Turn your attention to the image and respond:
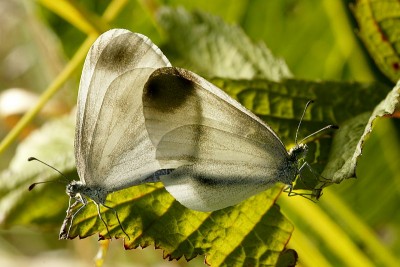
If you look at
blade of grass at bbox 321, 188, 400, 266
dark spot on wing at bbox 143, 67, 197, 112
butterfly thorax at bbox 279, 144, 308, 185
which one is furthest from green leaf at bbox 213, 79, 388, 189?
blade of grass at bbox 321, 188, 400, 266

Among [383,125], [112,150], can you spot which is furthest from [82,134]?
[383,125]

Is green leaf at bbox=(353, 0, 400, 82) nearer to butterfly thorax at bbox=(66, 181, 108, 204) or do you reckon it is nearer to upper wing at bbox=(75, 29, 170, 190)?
upper wing at bbox=(75, 29, 170, 190)

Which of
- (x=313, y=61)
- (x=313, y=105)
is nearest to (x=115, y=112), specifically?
(x=313, y=105)

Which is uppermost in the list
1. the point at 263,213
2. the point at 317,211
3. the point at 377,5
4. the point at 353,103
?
the point at 377,5

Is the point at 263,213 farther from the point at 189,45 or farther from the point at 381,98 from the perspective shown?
the point at 189,45

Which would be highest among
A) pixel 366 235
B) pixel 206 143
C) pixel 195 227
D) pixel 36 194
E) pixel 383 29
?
pixel 383 29

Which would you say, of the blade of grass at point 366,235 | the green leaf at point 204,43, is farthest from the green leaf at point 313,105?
the blade of grass at point 366,235

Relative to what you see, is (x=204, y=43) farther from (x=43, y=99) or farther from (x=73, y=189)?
(x=73, y=189)
